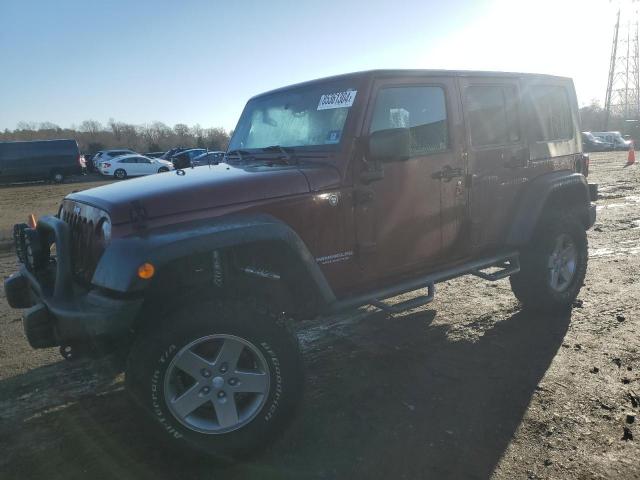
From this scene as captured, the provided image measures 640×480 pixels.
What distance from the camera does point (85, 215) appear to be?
2.95 metres

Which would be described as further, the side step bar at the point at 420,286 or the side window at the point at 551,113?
the side window at the point at 551,113

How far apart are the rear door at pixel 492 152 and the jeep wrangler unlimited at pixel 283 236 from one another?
0.02 meters

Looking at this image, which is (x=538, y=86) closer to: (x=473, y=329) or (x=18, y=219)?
(x=473, y=329)

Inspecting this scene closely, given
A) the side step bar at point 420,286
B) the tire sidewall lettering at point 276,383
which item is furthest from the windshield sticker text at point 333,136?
the tire sidewall lettering at point 276,383

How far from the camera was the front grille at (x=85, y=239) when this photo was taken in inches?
107

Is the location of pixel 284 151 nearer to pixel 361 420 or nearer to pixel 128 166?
pixel 361 420

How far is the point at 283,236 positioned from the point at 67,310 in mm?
1200

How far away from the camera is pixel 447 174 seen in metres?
3.82

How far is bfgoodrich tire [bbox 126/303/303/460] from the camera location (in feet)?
8.21

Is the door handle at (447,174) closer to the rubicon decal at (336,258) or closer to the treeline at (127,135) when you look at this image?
the rubicon decal at (336,258)

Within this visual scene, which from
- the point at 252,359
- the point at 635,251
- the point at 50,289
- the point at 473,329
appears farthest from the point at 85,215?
the point at 635,251

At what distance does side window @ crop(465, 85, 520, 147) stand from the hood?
5.08ft

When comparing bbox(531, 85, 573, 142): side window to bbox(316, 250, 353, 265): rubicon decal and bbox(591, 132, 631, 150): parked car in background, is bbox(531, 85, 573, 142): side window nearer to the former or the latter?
bbox(316, 250, 353, 265): rubicon decal

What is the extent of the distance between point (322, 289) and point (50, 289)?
1607 mm
